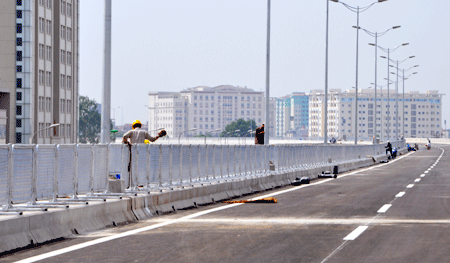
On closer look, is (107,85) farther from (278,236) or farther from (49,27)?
(49,27)

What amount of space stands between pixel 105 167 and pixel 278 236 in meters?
4.29

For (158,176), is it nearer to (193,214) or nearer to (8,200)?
(193,214)

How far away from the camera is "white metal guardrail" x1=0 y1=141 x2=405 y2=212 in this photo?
35.6ft

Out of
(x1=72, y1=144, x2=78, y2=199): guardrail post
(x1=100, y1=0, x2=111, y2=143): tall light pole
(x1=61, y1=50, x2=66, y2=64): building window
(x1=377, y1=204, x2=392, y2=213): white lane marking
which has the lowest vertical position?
(x1=377, y1=204, x2=392, y2=213): white lane marking

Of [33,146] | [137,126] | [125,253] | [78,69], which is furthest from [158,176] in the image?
[78,69]

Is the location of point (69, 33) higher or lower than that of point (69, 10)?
lower

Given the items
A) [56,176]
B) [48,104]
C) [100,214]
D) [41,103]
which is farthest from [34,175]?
[48,104]

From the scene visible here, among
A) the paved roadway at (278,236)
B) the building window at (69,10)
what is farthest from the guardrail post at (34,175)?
the building window at (69,10)

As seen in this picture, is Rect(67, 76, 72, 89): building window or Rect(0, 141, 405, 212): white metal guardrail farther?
Rect(67, 76, 72, 89): building window

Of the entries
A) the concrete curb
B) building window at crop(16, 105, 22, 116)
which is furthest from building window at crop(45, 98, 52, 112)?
the concrete curb

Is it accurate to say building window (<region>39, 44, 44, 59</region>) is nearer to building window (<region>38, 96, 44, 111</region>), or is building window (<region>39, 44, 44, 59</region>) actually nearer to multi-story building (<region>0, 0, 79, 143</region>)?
multi-story building (<region>0, 0, 79, 143</region>)

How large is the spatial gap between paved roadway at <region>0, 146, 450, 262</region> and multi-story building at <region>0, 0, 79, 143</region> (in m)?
79.1

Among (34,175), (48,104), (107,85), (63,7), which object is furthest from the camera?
(63,7)

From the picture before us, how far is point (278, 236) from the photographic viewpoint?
11430 mm
